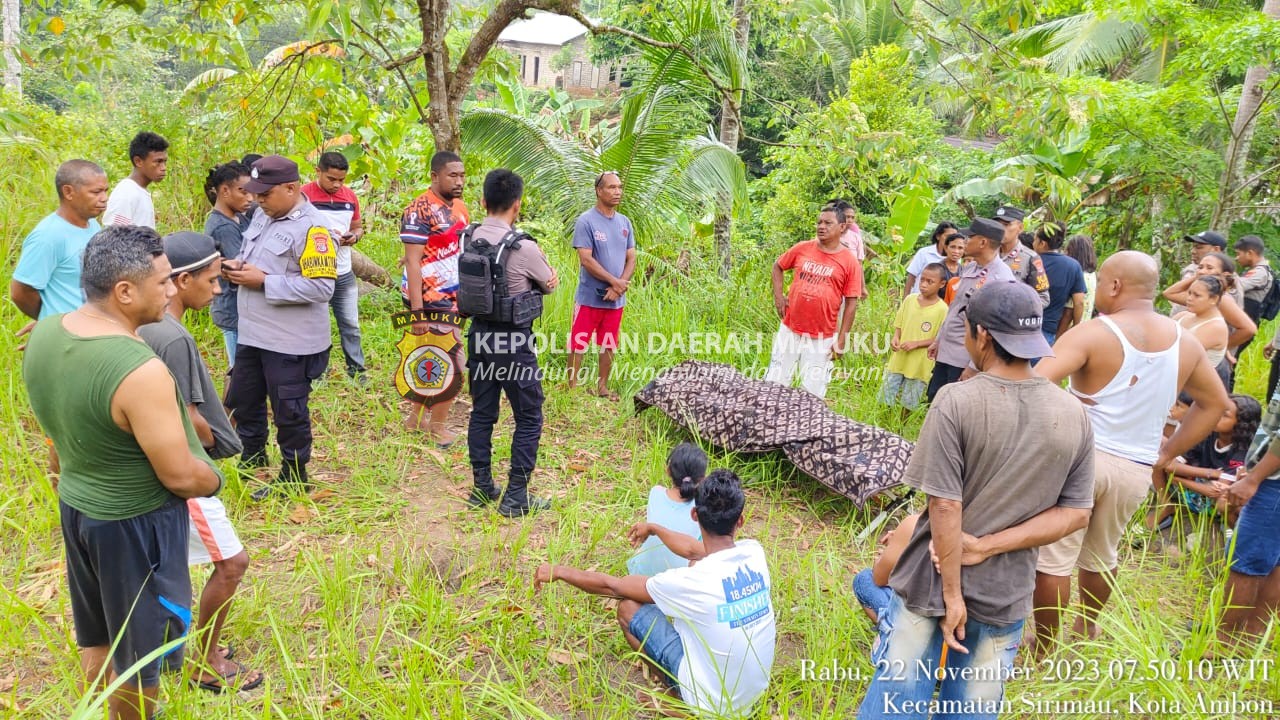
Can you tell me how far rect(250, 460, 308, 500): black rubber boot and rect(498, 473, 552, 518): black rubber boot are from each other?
1.17 meters

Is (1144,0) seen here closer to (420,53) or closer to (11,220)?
(420,53)

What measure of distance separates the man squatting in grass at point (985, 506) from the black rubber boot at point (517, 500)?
2.43 metres

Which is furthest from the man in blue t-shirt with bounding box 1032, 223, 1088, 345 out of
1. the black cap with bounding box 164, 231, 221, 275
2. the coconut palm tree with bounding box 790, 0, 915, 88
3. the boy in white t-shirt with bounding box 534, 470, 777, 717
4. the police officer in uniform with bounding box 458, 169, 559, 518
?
the coconut palm tree with bounding box 790, 0, 915, 88

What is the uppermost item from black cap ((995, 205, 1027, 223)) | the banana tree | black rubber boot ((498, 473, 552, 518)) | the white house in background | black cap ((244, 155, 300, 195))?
the white house in background

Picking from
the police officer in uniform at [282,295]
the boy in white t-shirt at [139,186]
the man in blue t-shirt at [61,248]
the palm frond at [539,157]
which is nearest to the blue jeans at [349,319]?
the boy in white t-shirt at [139,186]

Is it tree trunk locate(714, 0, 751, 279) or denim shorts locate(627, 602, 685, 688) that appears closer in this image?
denim shorts locate(627, 602, 685, 688)

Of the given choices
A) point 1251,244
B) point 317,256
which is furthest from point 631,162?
point 1251,244

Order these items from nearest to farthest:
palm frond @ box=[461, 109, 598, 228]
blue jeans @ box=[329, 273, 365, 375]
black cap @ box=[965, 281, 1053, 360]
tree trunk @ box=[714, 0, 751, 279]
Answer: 1. black cap @ box=[965, 281, 1053, 360]
2. blue jeans @ box=[329, 273, 365, 375]
3. tree trunk @ box=[714, 0, 751, 279]
4. palm frond @ box=[461, 109, 598, 228]

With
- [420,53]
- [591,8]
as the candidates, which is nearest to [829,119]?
[420,53]

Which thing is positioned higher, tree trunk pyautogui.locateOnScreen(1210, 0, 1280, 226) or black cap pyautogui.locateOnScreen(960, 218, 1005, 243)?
tree trunk pyautogui.locateOnScreen(1210, 0, 1280, 226)

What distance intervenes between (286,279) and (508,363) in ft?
4.16

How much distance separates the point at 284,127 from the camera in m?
6.70

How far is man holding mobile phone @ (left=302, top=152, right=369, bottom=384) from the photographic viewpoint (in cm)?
562

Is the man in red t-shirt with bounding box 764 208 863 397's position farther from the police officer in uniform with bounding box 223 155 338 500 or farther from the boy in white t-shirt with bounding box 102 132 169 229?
the boy in white t-shirt with bounding box 102 132 169 229
